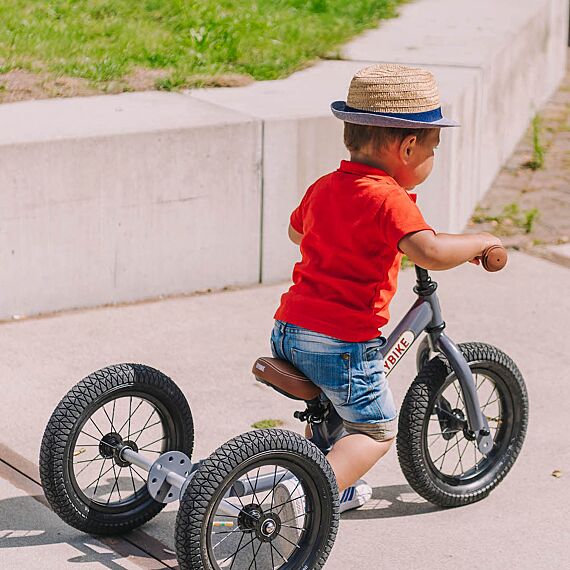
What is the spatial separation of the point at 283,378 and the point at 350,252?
442 millimetres

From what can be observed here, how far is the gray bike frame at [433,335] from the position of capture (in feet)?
13.4

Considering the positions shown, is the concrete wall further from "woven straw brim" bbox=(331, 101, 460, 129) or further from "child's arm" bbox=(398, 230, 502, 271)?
"child's arm" bbox=(398, 230, 502, 271)

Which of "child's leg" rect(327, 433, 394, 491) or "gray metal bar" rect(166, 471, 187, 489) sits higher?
"child's leg" rect(327, 433, 394, 491)

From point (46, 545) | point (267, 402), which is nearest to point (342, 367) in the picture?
point (46, 545)

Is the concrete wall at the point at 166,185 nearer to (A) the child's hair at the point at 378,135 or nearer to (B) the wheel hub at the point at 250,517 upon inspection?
(A) the child's hair at the point at 378,135

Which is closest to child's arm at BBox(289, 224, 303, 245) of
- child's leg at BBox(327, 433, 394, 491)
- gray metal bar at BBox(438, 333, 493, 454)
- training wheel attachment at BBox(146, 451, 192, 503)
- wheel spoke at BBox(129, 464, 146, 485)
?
gray metal bar at BBox(438, 333, 493, 454)

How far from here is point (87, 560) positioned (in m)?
3.97

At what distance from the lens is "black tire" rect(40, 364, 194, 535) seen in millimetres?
3900

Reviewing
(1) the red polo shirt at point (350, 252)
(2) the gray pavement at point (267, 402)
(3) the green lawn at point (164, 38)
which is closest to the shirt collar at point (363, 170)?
(1) the red polo shirt at point (350, 252)

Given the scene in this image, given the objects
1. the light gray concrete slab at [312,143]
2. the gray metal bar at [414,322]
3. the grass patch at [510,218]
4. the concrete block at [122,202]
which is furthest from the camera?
the grass patch at [510,218]

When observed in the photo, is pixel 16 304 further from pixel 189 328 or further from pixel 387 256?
pixel 387 256

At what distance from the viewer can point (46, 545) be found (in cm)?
405

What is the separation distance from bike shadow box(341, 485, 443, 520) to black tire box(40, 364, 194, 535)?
26.2 inches

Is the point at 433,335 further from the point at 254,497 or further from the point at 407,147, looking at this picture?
the point at 254,497
